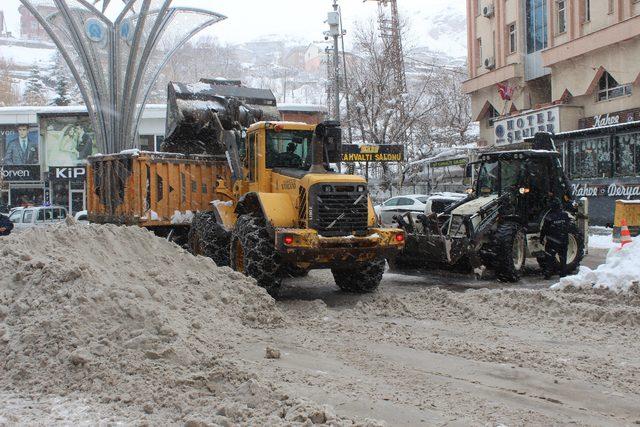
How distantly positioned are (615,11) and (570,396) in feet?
82.4

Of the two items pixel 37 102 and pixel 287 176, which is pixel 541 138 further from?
pixel 37 102

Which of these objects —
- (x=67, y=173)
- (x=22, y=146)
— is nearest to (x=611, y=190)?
(x=67, y=173)

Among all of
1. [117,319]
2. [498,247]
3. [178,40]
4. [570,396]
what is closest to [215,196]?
[498,247]

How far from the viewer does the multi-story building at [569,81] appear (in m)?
23.2

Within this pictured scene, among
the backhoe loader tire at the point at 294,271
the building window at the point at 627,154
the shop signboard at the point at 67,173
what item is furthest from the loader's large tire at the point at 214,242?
the shop signboard at the point at 67,173

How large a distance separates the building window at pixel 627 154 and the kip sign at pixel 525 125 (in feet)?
20.4

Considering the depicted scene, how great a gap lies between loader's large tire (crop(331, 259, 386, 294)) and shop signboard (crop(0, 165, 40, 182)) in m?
34.2

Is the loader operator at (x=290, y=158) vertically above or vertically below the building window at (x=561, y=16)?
below

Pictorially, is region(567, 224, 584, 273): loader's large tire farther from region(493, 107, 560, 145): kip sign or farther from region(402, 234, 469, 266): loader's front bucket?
region(493, 107, 560, 145): kip sign

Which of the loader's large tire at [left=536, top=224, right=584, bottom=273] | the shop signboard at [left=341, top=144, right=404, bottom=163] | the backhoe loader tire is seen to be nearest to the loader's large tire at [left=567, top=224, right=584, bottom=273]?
the loader's large tire at [left=536, top=224, right=584, bottom=273]

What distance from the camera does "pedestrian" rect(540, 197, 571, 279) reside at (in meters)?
12.2

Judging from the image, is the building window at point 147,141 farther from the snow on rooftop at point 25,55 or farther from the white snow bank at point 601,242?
the snow on rooftop at point 25,55

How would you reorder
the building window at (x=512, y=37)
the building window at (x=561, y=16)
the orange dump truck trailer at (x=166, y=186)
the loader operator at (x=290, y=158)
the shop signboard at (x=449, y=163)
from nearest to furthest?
1. the loader operator at (x=290, y=158)
2. the orange dump truck trailer at (x=166, y=186)
3. the building window at (x=561, y=16)
4. the shop signboard at (x=449, y=163)
5. the building window at (x=512, y=37)

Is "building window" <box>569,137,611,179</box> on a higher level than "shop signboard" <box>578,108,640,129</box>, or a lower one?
lower
